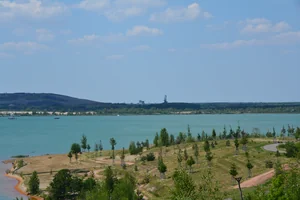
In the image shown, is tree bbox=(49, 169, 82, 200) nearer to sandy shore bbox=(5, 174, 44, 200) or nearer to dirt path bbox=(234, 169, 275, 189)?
sandy shore bbox=(5, 174, 44, 200)

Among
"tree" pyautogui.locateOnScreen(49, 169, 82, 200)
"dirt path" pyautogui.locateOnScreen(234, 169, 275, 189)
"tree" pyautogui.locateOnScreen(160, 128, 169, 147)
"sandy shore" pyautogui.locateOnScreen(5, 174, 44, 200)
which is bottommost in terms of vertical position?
"sandy shore" pyautogui.locateOnScreen(5, 174, 44, 200)

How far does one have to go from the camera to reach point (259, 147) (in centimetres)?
6769

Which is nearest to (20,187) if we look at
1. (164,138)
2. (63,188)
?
(63,188)

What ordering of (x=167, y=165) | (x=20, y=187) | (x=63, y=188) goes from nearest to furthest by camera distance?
(x=63, y=188) → (x=20, y=187) → (x=167, y=165)

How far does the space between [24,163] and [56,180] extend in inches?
1625

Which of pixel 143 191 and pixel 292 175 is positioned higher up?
pixel 292 175

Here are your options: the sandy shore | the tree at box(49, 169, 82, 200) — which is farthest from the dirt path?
the sandy shore

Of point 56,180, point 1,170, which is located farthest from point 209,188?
point 1,170

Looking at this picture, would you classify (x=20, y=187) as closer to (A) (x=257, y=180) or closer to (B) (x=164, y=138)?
(B) (x=164, y=138)

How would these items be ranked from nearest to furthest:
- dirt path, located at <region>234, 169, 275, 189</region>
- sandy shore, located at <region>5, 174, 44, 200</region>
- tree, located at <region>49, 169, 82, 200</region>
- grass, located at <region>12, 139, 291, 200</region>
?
dirt path, located at <region>234, 169, 275, 189</region> < grass, located at <region>12, 139, 291, 200</region> < tree, located at <region>49, 169, 82, 200</region> < sandy shore, located at <region>5, 174, 44, 200</region>

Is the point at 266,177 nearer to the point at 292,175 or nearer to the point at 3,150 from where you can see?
the point at 292,175

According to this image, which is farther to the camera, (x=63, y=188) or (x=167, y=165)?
(x=167, y=165)

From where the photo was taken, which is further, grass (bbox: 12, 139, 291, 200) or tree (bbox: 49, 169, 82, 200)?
tree (bbox: 49, 169, 82, 200)

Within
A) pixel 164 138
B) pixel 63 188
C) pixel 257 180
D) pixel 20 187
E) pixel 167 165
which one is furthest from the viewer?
pixel 164 138
